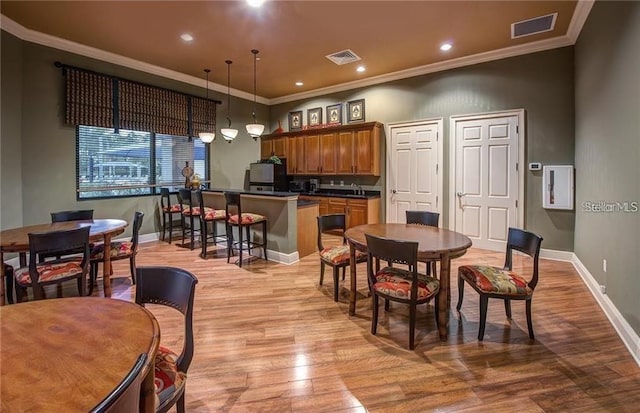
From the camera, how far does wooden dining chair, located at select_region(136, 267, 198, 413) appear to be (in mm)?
1306

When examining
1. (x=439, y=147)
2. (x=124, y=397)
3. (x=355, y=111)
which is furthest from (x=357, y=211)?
(x=124, y=397)

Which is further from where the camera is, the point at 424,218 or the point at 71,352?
the point at 424,218

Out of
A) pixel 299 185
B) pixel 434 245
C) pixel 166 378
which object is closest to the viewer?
pixel 166 378

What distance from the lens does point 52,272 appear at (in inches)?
108

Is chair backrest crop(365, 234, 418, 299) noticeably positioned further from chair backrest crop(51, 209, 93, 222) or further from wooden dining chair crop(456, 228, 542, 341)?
chair backrest crop(51, 209, 93, 222)

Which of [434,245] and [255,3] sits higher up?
[255,3]

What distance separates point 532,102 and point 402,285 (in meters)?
4.06

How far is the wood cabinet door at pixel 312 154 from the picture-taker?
694cm

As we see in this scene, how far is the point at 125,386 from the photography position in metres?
0.69

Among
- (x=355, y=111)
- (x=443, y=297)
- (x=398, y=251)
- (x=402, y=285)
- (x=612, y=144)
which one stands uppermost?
(x=355, y=111)

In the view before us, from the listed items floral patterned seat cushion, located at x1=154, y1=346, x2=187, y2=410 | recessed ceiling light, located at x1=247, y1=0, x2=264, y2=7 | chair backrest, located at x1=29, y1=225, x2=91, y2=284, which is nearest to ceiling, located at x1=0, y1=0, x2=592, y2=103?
recessed ceiling light, located at x1=247, y1=0, x2=264, y2=7

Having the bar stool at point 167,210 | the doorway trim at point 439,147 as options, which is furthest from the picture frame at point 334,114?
the bar stool at point 167,210

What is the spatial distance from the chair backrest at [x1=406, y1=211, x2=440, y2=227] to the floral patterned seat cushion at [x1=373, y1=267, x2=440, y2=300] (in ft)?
4.01

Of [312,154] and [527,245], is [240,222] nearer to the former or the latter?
[312,154]
